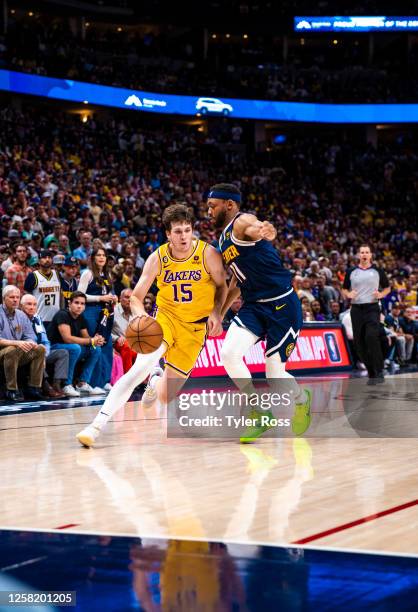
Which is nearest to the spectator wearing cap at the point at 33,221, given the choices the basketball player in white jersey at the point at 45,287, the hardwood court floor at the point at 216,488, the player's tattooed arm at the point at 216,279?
the basketball player in white jersey at the point at 45,287

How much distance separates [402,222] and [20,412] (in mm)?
29174

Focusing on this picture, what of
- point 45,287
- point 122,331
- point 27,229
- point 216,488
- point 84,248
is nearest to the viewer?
point 216,488

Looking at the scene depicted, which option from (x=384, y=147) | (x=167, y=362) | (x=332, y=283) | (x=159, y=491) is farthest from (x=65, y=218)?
(x=384, y=147)

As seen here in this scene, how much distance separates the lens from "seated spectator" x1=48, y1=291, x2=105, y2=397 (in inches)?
480

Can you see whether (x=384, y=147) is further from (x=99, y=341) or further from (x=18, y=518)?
(x=18, y=518)

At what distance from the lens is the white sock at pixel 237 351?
7.91 metres

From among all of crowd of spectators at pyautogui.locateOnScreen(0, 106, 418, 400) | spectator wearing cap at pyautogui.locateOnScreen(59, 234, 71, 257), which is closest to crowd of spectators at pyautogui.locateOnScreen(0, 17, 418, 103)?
crowd of spectators at pyautogui.locateOnScreen(0, 106, 418, 400)

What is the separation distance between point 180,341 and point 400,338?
480 inches

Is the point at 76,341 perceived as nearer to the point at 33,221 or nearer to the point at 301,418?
the point at 301,418

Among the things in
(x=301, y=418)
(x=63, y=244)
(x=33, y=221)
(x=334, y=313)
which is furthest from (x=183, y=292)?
(x=334, y=313)

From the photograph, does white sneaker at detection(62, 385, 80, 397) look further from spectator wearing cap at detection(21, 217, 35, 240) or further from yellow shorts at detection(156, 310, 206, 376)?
spectator wearing cap at detection(21, 217, 35, 240)

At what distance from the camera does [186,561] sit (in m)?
4.07

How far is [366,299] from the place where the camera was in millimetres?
13578

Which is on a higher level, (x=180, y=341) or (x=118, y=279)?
(x=118, y=279)
